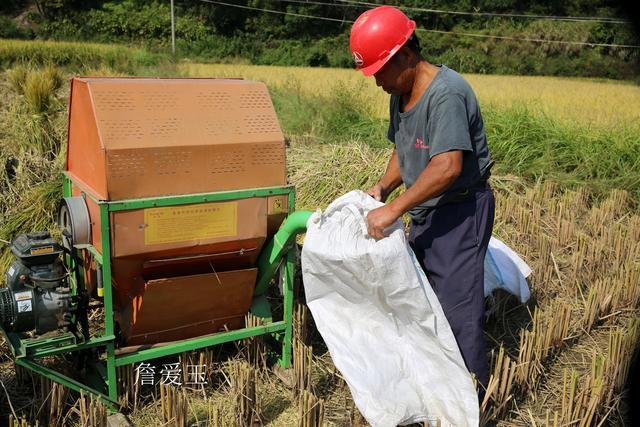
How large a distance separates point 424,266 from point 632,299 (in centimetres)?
217

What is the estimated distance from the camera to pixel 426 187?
2.51 meters

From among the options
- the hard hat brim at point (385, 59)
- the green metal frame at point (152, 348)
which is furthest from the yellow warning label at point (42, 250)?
the hard hat brim at point (385, 59)

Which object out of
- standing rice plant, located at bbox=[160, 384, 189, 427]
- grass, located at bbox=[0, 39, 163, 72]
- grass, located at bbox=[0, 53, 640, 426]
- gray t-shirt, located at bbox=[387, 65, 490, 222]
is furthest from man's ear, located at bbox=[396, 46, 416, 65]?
grass, located at bbox=[0, 39, 163, 72]

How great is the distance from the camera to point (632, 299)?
4.27 metres

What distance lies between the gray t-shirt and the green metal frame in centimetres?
60

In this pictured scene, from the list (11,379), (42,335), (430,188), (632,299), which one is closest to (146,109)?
(42,335)

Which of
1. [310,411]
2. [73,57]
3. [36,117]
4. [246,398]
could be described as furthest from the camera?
[73,57]

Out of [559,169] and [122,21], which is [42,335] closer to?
[559,169]

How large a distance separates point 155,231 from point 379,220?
112cm

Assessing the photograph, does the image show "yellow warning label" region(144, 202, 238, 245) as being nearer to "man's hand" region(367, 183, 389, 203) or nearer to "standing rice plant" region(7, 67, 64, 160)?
"man's hand" region(367, 183, 389, 203)

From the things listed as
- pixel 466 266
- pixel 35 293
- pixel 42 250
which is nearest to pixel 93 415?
pixel 35 293

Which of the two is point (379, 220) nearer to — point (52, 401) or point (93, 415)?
point (93, 415)

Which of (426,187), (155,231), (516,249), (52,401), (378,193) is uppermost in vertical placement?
(426,187)

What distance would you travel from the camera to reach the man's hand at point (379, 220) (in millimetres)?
2566
